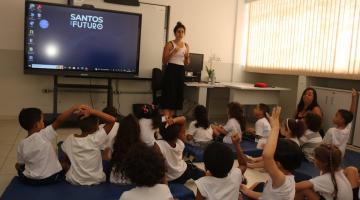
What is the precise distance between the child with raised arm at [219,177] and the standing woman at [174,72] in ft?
11.0

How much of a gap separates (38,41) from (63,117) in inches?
120

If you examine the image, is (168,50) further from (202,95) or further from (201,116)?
(201,116)

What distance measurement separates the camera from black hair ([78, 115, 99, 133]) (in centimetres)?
261

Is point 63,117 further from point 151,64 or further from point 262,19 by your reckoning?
point 262,19

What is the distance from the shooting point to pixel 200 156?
150 inches

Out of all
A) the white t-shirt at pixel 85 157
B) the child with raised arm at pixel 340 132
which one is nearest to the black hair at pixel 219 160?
the white t-shirt at pixel 85 157

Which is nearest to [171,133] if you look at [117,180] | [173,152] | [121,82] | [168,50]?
[173,152]

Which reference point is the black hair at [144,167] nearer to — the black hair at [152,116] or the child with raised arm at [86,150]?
the child with raised arm at [86,150]

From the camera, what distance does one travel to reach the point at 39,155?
2.54 m

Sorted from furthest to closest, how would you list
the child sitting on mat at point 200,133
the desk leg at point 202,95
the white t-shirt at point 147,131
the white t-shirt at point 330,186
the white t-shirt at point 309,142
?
the desk leg at point 202,95
the child sitting on mat at point 200,133
the white t-shirt at point 309,142
the white t-shirt at point 147,131
the white t-shirt at point 330,186

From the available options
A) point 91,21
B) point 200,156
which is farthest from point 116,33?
A: point 200,156

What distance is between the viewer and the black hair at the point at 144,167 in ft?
5.42

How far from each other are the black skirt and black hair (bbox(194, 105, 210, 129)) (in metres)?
1.38

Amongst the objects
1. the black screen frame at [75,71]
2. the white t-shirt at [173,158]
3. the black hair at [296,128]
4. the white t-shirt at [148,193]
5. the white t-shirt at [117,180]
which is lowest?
the white t-shirt at [117,180]
